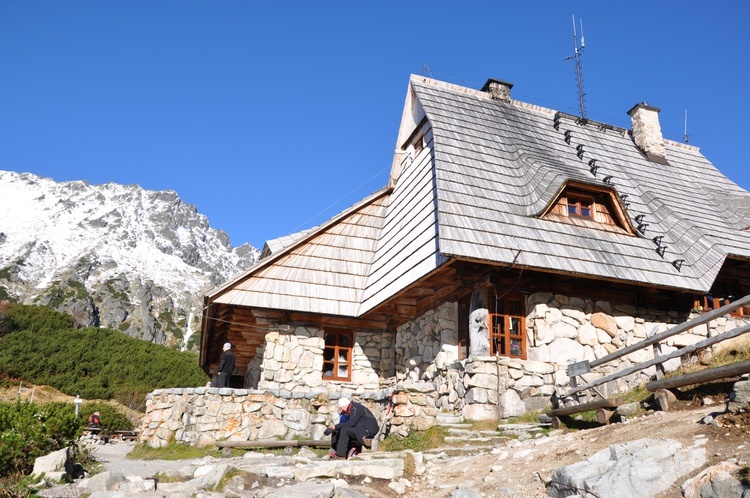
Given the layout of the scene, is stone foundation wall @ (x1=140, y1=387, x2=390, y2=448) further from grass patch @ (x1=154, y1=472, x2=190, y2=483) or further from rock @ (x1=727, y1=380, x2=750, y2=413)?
rock @ (x1=727, y1=380, x2=750, y2=413)

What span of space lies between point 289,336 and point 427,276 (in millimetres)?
4123

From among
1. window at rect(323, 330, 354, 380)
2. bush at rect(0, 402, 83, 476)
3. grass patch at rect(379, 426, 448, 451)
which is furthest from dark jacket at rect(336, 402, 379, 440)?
window at rect(323, 330, 354, 380)

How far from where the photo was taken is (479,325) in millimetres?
10664

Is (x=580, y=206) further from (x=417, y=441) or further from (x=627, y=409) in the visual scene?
(x=417, y=441)

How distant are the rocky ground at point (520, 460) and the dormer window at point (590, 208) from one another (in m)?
5.61

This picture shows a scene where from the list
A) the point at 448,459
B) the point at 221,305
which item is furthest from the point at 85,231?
the point at 448,459

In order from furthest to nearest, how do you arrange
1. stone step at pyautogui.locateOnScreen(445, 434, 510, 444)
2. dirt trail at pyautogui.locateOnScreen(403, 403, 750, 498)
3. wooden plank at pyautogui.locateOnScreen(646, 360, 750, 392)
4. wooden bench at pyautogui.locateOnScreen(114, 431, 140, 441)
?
wooden bench at pyautogui.locateOnScreen(114, 431, 140, 441) < stone step at pyautogui.locateOnScreen(445, 434, 510, 444) < wooden plank at pyautogui.locateOnScreen(646, 360, 750, 392) < dirt trail at pyautogui.locateOnScreen(403, 403, 750, 498)

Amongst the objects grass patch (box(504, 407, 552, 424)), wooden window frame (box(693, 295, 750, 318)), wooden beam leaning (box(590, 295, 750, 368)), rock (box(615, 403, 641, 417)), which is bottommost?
grass patch (box(504, 407, 552, 424))

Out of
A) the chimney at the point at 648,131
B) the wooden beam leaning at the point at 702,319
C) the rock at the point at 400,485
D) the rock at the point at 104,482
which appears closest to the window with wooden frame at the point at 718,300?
the wooden beam leaning at the point at 702,319

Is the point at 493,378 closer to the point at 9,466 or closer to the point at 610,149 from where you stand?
the point at 9,466

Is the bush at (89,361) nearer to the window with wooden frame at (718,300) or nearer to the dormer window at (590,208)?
the dormer window at (590,208)

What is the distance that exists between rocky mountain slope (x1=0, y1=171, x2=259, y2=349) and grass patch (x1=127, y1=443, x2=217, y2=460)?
197 feet

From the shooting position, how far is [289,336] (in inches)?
535

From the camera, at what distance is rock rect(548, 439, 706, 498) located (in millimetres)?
4883
